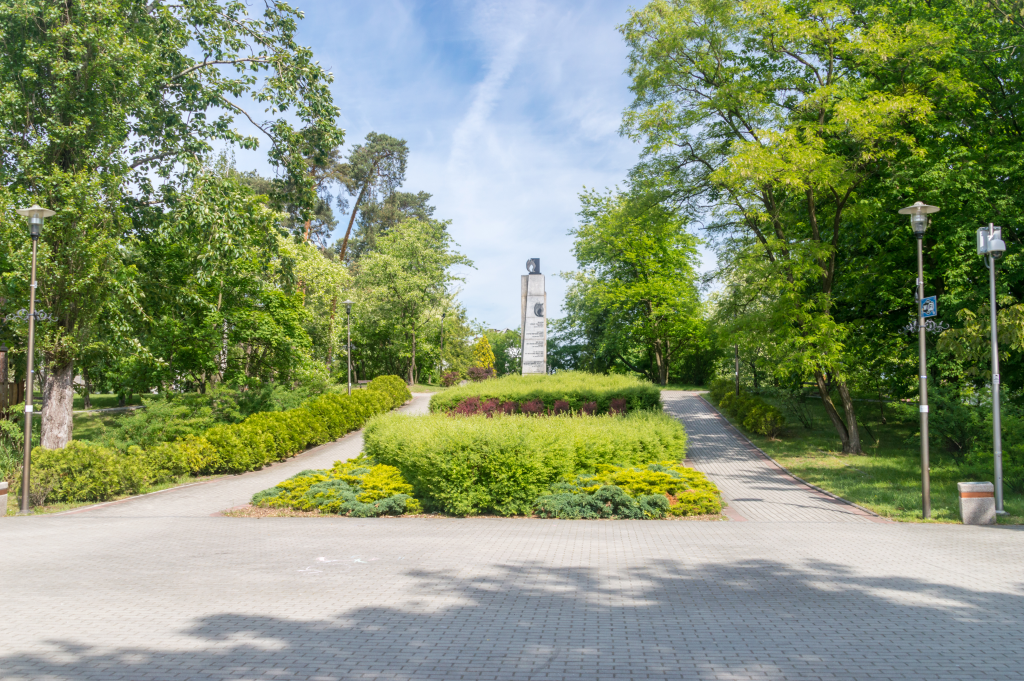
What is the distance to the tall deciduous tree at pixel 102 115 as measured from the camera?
15.2m

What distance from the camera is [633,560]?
312 inches

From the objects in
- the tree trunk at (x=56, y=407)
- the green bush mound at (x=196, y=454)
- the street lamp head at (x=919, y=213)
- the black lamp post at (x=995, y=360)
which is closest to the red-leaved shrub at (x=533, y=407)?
the green bush mound at (x=196, y=454)

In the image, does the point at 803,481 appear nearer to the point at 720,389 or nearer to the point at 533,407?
the point at 533,407

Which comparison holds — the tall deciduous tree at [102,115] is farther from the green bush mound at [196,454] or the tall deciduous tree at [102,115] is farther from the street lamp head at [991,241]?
the street lamp head at [991,241]

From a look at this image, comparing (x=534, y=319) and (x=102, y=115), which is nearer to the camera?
(x=102, y=115)

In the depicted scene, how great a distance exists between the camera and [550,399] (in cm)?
1995

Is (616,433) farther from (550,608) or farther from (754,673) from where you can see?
(754,673)

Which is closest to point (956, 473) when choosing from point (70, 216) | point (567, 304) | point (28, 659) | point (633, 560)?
point (633, 560)

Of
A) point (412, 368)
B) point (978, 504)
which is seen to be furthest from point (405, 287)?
point (978, 504)

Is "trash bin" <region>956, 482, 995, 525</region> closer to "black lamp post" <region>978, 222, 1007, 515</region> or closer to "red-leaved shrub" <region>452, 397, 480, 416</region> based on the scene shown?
"black lamp post" <region>978, 222, 1007, 515</region>

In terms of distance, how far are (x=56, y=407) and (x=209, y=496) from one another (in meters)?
5.40

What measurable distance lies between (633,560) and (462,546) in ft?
7.31

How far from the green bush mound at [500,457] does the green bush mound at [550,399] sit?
6348 mm

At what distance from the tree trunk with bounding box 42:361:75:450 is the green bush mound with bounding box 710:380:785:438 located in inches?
770
